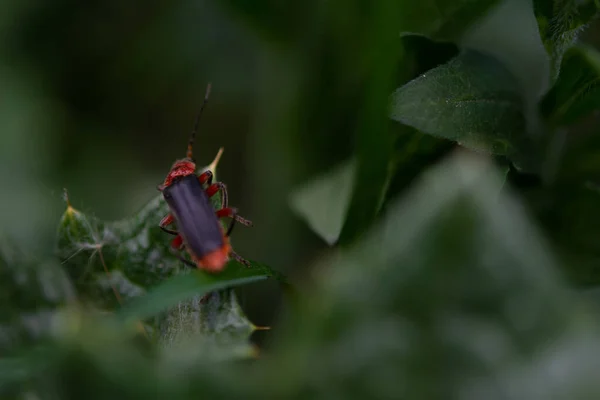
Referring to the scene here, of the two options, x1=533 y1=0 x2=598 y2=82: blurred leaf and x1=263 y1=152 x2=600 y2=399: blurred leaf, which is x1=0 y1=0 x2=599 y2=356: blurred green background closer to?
x1=533 y1=0 x2=598 y2=82: blurred leaf

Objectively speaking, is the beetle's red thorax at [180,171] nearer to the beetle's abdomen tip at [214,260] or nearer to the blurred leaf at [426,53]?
the beetle's abdomen tip at [214,260]

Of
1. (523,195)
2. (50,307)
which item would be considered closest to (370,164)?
(523,195)

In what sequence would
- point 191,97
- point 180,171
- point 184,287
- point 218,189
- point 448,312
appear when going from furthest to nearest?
point 191,97, point 180,171, point 218,189, point 184,287, point 448,312

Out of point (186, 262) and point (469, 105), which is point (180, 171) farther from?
point (469, 105)

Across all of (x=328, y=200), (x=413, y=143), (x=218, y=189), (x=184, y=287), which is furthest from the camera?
(x=218, y=189)

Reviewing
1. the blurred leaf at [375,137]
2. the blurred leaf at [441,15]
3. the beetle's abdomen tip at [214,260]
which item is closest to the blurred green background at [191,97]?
the blurred leaf at [441,15]

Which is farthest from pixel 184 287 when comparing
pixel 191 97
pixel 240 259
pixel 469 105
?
pixel 191 97

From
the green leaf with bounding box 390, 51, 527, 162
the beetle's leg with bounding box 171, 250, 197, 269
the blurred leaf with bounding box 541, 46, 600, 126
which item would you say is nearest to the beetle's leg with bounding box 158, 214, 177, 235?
the beetle's leg with bounding box 171, 250, 197, 269
